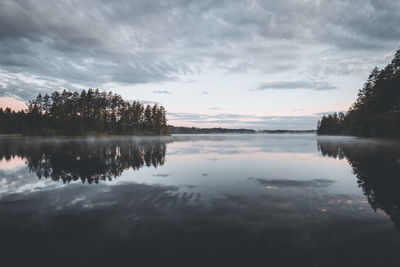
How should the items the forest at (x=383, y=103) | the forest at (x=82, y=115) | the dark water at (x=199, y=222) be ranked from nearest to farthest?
the dark water at (x=199, y=222)
the forest at (x=383, y=103)
the forest at (x=82, y=115)

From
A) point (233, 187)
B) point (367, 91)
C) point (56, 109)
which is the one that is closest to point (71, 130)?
point (56, 109)

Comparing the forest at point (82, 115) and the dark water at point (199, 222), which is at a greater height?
the forest at point (82, 115)

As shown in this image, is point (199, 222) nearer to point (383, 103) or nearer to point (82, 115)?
point (383, 103)

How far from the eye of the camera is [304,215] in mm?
7340

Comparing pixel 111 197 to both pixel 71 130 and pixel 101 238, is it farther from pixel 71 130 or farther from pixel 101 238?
pixel 71 130

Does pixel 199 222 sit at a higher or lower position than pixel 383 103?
lower

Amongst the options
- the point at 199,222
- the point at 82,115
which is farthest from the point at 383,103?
the point at 82,115

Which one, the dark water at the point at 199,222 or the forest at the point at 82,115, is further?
the forest at the point at 82,115

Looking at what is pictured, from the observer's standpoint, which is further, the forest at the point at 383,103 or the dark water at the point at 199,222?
the forest at the point at 383,103

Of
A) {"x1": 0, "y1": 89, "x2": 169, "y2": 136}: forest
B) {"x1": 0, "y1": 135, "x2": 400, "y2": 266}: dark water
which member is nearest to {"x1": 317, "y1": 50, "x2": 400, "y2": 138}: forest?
{"x1": 0, "y1": 135, "x2": 400, "y2": 266}: dark water

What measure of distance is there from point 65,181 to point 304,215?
492 inches

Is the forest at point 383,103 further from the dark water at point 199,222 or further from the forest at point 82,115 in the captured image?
the forest at point 82,115

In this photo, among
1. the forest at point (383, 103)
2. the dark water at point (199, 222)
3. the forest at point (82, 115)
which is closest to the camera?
the dark water at point (199, 222)

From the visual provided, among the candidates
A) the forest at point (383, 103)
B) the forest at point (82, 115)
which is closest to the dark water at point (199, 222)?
the forest at point (383, 103)
